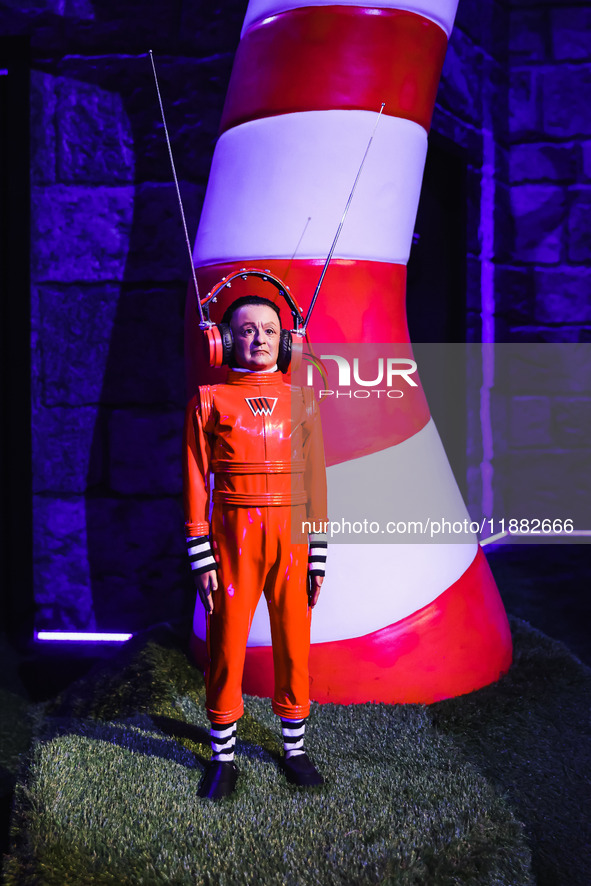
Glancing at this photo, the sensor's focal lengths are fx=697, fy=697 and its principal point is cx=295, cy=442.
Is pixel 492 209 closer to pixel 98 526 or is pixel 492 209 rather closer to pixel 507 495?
pixel 507 495

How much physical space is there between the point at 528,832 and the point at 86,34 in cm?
238

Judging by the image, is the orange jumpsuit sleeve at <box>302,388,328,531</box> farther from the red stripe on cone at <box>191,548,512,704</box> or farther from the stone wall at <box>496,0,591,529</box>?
the stone wall at <box>496,0,591,529</box>

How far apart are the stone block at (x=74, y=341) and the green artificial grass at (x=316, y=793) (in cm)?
91

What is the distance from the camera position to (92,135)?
2145 mm

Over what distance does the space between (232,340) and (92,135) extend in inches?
48.3

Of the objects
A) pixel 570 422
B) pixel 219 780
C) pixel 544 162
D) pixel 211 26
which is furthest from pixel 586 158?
pixel 219 780

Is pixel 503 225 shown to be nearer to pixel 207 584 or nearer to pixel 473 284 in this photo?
pixel 473 284

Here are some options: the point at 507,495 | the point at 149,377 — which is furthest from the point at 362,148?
the point at 507,495

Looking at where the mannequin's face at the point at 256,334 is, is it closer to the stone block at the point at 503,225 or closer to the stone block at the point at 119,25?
the stone block at the point at 119,25

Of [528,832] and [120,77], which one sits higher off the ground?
[120,77]

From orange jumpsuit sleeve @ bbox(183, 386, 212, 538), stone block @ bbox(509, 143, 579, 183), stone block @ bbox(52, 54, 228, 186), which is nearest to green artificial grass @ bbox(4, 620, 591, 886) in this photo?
orange jumpsuit sleeve @ bbox(183, 386, 212, 538)

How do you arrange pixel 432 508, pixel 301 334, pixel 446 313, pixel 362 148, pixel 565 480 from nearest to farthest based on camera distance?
pixel 301 334 < pixel 362 148 < pixel 432 508 < pixel 446 313 < pixel 565 480

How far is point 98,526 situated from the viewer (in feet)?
7.29

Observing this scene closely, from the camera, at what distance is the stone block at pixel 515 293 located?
10.3 feet
